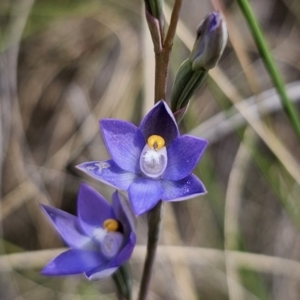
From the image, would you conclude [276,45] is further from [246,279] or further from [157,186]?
[157,186]

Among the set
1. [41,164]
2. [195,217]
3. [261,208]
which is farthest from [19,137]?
[261,208]

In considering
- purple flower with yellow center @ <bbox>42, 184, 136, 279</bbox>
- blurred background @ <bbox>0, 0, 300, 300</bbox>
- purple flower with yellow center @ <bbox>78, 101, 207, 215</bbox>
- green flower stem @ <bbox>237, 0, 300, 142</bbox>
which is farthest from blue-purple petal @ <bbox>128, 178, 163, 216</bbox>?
blurred background @ <bbox>0, 0, 300, 300</bbox>

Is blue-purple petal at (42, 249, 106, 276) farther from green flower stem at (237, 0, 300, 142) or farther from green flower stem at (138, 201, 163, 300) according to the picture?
green flower stem at (237, 0, 300, 142)

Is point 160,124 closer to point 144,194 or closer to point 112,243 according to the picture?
point 144,194

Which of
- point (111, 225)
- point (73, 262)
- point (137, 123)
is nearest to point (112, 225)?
point (111, 225)

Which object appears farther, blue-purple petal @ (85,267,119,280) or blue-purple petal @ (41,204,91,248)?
blue-purple petal @ (41,204,91,248)

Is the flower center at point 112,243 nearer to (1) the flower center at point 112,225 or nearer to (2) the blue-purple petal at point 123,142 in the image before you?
(1) the flower center at point 112,225

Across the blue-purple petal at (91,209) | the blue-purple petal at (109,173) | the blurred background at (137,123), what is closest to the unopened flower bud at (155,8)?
the blue-purple petal at (109,173)
